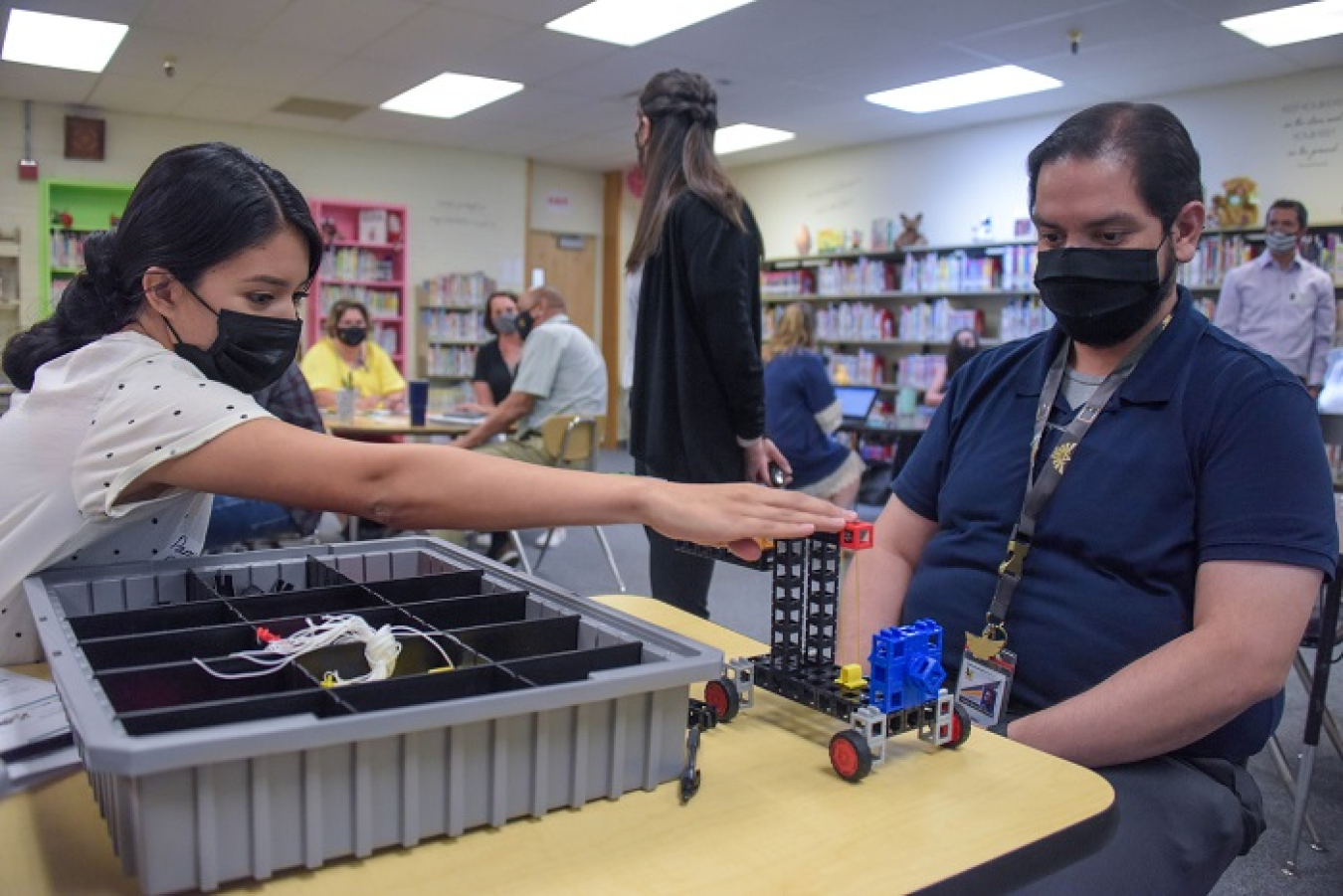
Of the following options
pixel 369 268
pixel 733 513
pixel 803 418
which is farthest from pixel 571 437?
pixel 369 268

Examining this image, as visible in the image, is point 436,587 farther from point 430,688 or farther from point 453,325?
point 453,325

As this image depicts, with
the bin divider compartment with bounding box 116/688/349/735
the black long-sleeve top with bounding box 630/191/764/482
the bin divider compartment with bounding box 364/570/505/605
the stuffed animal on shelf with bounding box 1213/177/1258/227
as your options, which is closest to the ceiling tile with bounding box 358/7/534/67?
the black long-sleeve top with bounding box 630/191/764/482

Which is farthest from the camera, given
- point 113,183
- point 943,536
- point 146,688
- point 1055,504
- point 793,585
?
point 113,183

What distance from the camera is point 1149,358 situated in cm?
138

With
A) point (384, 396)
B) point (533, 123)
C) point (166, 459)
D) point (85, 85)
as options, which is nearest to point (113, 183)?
point (85, 85)

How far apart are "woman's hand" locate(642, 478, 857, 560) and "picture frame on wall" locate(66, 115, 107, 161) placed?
880 cm

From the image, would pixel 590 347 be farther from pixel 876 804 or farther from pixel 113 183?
pixel 113 183

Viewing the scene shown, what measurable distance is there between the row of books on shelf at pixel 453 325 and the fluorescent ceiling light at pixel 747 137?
2790 mm

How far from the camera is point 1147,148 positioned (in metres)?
1.37

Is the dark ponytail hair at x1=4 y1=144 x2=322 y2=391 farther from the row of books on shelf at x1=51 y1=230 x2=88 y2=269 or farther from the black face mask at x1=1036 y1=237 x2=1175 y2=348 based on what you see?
the row of books on shelf at x1=51 y1=230 x2=88 y2=269

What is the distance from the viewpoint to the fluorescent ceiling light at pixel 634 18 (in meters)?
5.51

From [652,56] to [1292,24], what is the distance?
361 centimetres

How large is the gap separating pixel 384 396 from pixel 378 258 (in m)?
3.99

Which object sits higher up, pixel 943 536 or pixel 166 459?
pixel 166 459
